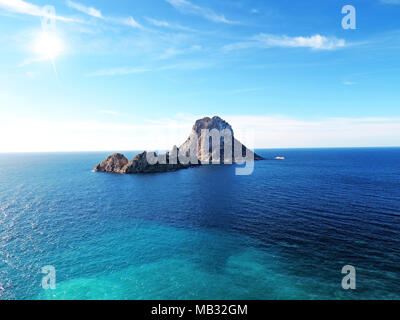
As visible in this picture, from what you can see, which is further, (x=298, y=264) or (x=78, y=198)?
(x=78, y=198)

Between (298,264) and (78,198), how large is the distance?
75.9 m

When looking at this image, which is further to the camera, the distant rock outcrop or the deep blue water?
the distant rock outcrop

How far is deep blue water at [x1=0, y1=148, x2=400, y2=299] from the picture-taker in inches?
1091

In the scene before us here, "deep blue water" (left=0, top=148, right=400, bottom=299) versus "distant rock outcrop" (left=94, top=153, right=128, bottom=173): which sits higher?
"distant rock outcrop" (left=94, top=153, right=128, bottom=173)

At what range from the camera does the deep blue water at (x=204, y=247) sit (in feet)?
90.9

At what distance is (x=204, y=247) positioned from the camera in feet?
127

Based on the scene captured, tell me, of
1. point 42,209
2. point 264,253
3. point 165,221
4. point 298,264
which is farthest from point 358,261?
point 42,209

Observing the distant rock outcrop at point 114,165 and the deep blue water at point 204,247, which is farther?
the distant rock outcrop at point 114,165

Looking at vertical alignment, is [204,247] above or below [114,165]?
below

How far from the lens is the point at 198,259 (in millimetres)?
34969

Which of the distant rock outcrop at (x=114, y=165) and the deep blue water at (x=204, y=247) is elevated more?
the distant rock outcrop at (x=114, y=165)
